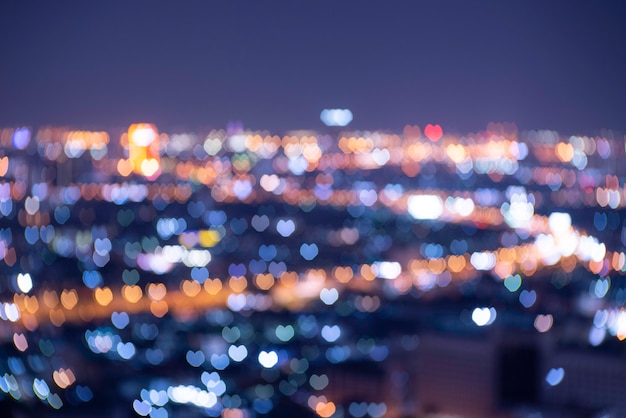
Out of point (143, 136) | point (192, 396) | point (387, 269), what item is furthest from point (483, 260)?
point (192, 396)

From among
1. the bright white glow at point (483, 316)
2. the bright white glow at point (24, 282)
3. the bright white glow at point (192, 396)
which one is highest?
the bright white glow at point (483, 316)

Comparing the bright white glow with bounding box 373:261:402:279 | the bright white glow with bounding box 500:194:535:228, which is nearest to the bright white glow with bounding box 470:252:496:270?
the bright white glow with bounding box 373:261:402:279

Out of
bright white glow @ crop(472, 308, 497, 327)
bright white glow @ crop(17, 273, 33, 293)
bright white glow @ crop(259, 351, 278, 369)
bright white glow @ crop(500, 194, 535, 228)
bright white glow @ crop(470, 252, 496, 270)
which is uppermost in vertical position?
bright white glow @ crop(500, 194, 535, 228)

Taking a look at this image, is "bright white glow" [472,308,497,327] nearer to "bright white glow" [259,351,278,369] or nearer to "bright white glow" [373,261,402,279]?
"bright white glow" [259,351,278,369]

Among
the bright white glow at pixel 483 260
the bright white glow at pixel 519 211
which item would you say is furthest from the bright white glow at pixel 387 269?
the bright white glow at pixel 519 211

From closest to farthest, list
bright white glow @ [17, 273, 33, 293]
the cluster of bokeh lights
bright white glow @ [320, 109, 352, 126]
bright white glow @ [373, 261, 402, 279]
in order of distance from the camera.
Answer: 1. the cluster of bokeh lights
2. bright white glow @ [17, 273, 33, 293]
3. bright white glow @ [320, 109, 352, 126]
4. bright white glow @ [373, 261, 402, 279]

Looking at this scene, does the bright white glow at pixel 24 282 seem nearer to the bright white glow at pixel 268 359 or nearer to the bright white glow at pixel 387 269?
the bright white glow at pixel 268 359
